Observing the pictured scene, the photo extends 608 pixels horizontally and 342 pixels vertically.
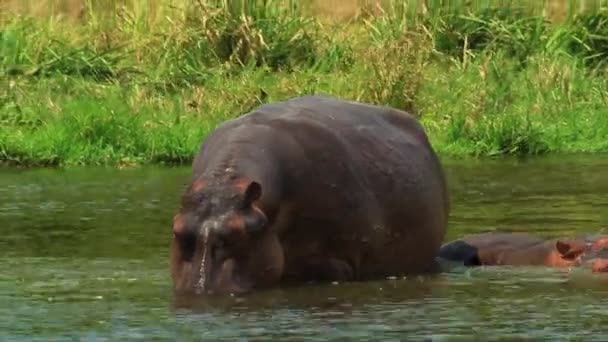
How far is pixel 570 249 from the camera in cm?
869

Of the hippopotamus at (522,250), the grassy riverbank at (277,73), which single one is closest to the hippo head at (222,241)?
the hippopotamus at (522,250)

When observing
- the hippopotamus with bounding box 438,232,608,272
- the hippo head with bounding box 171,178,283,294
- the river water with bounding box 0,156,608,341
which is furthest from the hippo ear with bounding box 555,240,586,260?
the hippo head with bounding box 171,178,283,294

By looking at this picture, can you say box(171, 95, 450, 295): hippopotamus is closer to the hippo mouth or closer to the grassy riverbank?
the hippo mouth

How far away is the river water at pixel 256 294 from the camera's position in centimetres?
668

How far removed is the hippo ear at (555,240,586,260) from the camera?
8.64m

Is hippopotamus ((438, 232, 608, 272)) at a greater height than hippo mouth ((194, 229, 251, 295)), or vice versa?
hippo mouth ((194, 229, 251, 295))

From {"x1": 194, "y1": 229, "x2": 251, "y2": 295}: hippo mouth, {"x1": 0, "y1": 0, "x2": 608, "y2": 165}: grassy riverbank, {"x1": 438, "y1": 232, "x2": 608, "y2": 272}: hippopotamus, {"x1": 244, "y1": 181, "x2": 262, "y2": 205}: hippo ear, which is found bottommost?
{"x1": 0, "y1": 0, "x2": 608, "y2": 165}: grassy riverbank

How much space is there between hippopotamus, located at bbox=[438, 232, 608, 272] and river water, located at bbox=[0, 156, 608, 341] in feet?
0.54

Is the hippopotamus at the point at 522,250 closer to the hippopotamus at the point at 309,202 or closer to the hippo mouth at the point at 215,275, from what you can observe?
the hippopotamus at the point at 309,202

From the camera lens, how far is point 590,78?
56.5 feet

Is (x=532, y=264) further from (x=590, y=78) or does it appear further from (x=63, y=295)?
(x=590, y=78)

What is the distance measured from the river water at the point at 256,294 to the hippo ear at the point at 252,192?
1.23 feet

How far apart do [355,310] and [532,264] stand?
77.7 inches

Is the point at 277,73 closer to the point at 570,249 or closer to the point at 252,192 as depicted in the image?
the point at 570,249
